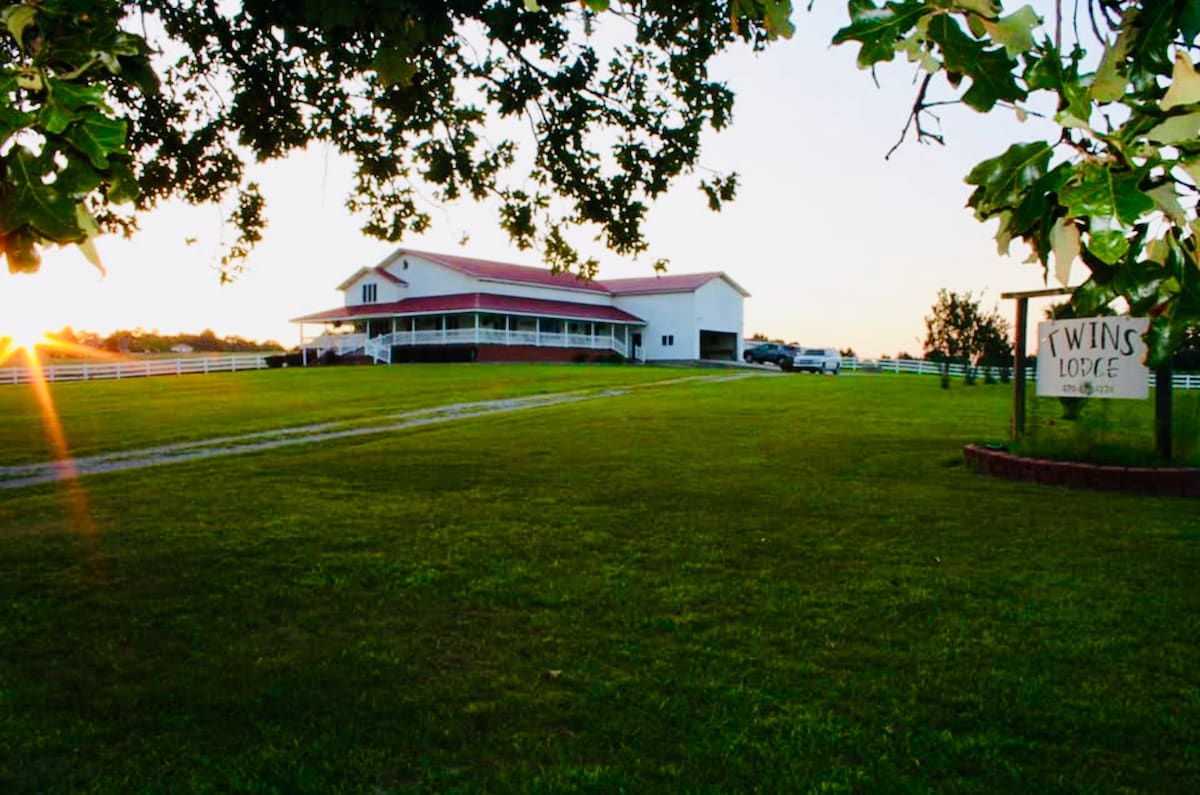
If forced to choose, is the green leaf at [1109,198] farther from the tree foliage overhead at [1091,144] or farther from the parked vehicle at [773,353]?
the parked vehicle at [773,353]

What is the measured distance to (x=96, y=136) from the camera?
176 centimetres

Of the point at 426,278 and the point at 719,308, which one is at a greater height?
the point at 426,278

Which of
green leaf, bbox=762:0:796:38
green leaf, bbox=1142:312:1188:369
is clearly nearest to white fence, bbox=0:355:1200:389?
green leaf, bbox=762:0:796:38

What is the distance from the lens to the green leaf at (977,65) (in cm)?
167

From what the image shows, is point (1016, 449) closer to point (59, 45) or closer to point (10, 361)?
point (59, 45)

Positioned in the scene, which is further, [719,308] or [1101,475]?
[719,308]

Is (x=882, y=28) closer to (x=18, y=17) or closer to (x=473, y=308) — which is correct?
(x=18, y=17)

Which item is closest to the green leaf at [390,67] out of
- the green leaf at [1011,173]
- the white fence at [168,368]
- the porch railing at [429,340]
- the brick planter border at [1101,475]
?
the green leaf at [1011,173]

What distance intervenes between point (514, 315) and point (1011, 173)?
55.4 metres

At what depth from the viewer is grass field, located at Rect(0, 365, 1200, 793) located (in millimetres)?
3541

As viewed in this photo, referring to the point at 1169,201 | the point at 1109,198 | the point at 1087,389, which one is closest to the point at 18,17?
A: the point at 1109,198

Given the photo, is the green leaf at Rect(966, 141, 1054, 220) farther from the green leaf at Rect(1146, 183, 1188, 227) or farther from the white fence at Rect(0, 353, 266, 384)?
the white fence at Rect(0, 353, 266, 384)

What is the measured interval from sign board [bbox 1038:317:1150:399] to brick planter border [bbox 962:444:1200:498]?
115 cm

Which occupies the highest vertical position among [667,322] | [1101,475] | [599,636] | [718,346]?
[667,322]
